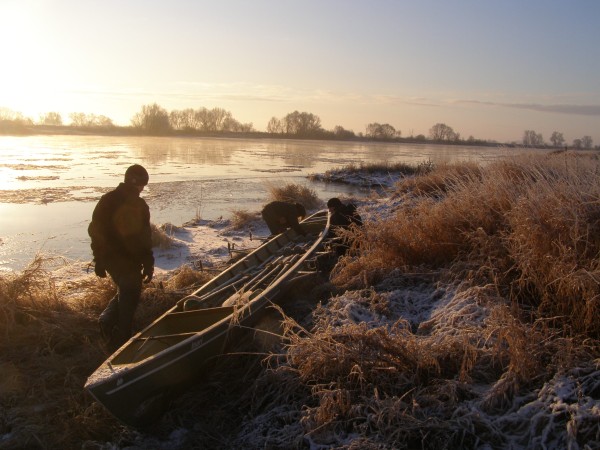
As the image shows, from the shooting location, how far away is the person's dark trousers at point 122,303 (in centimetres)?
560

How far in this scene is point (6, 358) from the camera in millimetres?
5547

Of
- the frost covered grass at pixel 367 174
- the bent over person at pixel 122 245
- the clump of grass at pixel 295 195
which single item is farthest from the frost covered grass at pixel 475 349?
the frost covered grass at pixel 367 174

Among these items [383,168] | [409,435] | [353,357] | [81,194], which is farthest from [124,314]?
[383,168]

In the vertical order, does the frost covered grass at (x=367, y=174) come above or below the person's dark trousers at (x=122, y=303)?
above

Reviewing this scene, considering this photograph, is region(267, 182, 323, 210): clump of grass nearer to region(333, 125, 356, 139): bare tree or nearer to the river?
the river

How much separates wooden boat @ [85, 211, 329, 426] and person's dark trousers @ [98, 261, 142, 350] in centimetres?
40

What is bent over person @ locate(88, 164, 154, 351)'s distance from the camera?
5422 mm

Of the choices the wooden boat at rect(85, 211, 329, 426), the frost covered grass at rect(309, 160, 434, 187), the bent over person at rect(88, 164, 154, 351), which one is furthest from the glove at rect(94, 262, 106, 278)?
the frost covered grass at rect(309, 160, 434, 187)

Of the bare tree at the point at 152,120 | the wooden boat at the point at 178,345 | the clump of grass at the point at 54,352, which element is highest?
the bare tree at the point at 152,120

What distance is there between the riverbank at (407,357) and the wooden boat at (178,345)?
280 millimetres

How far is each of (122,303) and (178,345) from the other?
1298 mm

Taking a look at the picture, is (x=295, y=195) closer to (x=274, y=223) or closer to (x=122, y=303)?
(x=274, y=223)

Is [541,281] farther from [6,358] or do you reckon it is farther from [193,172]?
[193,172]

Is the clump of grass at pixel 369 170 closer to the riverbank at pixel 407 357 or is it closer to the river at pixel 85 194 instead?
the river at pixel 85 194
